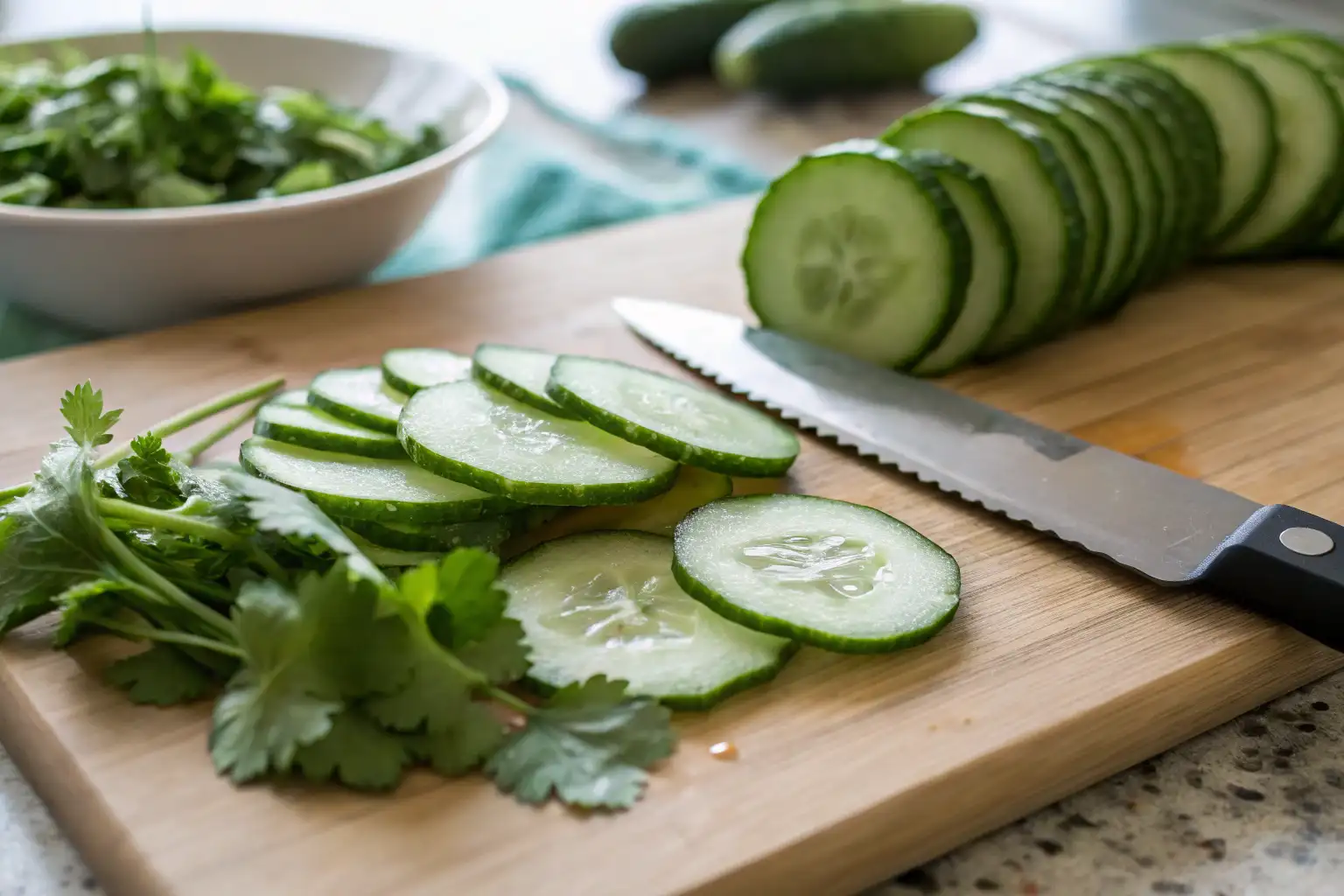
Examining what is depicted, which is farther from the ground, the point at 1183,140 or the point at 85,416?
the point at 1183,140

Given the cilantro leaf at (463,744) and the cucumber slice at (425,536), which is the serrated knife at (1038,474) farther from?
the cilantro leaf at (463,744)

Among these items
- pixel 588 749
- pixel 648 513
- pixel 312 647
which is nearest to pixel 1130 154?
pixel 648 513

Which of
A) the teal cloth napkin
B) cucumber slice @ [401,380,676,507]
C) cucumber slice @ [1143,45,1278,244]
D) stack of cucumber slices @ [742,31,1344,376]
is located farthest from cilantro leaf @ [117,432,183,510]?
cucumber slice @ [1143,45,1278,244]

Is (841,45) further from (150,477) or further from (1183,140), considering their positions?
(150,477)

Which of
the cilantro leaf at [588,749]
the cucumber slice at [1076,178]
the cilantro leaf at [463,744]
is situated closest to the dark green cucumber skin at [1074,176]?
the cucumber slice at [1076,178]

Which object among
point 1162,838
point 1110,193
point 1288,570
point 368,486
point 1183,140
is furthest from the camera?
point 1183,140

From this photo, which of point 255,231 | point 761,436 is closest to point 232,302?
point 255,231

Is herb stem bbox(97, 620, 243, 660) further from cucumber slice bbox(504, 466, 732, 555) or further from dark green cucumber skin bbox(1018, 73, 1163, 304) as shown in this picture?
dark green cucumber skin bbox(1018, 73, 1163, 304)
